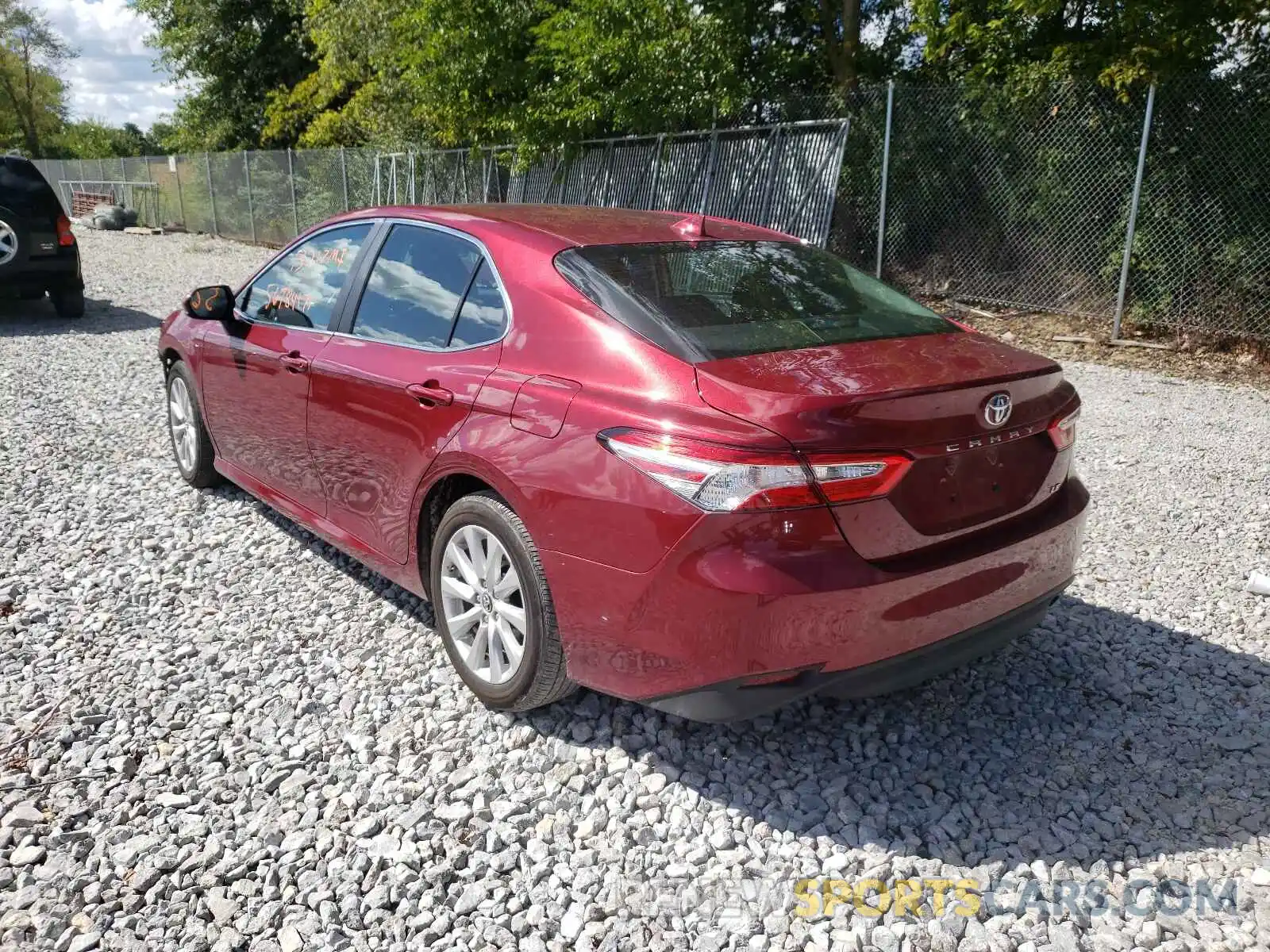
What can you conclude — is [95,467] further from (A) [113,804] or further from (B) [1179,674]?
(B) [1179,674]

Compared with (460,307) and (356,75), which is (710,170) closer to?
(460,307)

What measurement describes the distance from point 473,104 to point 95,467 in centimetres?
1168

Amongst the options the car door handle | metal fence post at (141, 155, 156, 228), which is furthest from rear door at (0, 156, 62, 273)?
metal fence post at (141, 155, 156, 228)

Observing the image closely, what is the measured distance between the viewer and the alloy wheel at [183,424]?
17.5 ft

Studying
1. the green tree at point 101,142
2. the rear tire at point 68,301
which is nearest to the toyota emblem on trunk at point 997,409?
the rear tire at point 68,301

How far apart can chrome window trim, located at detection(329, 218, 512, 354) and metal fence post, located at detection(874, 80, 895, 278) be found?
8.35 m

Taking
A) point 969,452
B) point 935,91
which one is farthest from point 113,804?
point 935,91

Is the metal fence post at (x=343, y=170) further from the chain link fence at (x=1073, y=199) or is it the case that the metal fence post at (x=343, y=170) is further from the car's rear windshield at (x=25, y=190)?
the chain link fence at (x=1073, y=199)

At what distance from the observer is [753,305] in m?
3.12

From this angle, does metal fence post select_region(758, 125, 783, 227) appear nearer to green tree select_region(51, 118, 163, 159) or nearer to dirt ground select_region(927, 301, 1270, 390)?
dirt ground select_region(927, 301, 1270, 390)

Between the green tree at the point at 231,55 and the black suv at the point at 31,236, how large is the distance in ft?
63.8

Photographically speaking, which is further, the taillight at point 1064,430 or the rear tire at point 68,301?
the rear tire at point 68,301

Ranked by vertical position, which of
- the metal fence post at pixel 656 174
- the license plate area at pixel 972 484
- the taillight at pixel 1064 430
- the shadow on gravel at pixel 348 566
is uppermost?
the metal fence post at pixel 656 174

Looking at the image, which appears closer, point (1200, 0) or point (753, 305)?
point (753, 305)
